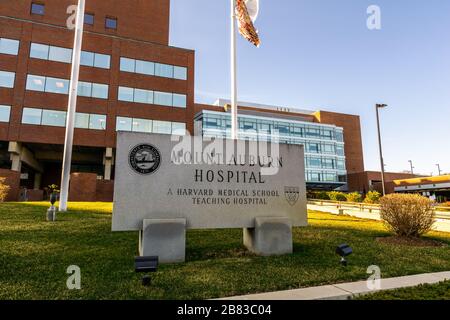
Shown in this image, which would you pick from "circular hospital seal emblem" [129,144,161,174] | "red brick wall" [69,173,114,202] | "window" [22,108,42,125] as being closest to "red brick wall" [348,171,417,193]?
"red brick wall" [69,173,114,202]

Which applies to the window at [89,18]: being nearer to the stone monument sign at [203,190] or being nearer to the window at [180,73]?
the window at [180,73]

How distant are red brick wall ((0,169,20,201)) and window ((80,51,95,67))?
13.9 m

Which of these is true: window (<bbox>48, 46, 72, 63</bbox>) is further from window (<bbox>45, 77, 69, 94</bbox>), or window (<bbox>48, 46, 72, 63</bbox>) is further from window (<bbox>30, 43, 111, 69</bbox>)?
window (<bbox>45, 77, 69, 94</bbox>)

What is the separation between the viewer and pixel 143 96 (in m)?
33.9

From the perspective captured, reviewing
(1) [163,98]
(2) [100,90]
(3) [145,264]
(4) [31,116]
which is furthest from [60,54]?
(3) [145,264]

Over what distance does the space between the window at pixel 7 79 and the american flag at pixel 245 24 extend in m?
27.7

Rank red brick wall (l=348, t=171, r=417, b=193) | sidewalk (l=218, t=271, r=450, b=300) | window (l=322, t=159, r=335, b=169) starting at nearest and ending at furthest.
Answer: sidewalk (l=218, t=271, r=450, b=300), red brick wall (l=348, t=171, r=417, b=193), window (l=322, t=159, r=335, b=169)

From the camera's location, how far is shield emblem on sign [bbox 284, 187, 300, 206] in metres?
8.23

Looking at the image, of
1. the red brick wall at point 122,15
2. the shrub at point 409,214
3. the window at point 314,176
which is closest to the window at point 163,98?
the red brick wall at point 122,15

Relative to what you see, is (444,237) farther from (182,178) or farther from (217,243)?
(182,178)

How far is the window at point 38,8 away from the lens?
36159 mm

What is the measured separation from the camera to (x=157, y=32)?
4041 centimetres

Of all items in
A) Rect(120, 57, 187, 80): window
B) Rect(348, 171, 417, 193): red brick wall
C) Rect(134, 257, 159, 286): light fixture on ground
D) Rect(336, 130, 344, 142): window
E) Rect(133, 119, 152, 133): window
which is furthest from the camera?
Rect(336, 130, 344, 142): window

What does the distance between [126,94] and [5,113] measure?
12099mm
